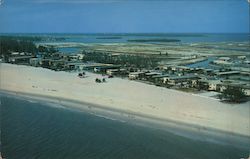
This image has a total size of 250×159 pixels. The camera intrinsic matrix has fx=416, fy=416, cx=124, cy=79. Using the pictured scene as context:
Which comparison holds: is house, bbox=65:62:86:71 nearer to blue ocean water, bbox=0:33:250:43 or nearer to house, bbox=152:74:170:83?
blue ocean water, bbox=0:33:250:43

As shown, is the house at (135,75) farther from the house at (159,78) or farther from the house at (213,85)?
the house at (213,85)

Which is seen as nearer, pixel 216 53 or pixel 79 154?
pixel 79 154

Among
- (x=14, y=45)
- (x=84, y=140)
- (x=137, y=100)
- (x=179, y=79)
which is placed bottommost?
(x=84, y=140)

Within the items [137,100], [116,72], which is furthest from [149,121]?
[116,72]

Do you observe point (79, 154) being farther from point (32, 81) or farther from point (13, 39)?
point (13, 39)

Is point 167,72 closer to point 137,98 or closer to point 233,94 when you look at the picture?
point 137,98

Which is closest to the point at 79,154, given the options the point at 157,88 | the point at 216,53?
the point at 157,88
